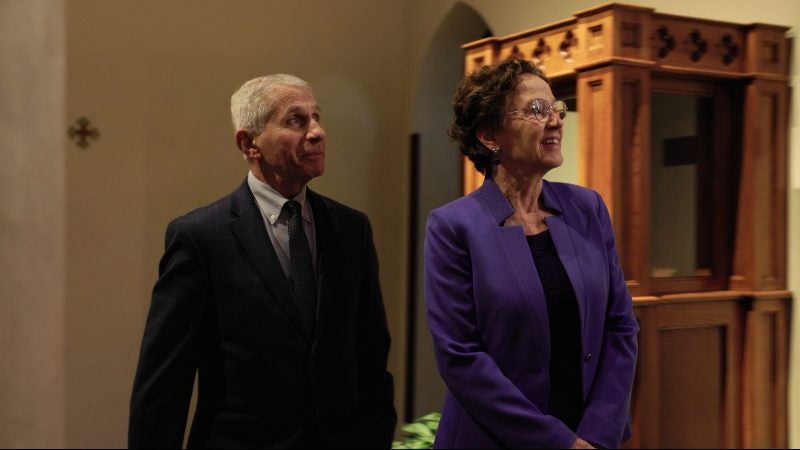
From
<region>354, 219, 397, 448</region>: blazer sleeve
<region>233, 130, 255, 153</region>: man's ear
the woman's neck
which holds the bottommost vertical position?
<region>354, 219, 397, 448</region>: blazer sleeve

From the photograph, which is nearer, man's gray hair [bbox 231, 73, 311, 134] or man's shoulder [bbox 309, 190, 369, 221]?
man's gray hair [bbox 231, 73, 311, 134]

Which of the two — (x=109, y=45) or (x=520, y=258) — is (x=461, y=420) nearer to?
(x=520, y=258)

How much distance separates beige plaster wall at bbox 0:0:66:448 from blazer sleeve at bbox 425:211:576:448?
129cm

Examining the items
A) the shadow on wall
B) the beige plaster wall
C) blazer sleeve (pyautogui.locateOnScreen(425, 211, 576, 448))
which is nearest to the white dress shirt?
blazer sleeve (pyautogui.locateOnScreen(425, 211, 576, 448))

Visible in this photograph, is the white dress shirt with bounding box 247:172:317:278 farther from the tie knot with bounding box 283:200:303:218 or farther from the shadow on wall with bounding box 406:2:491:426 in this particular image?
the shadow on wall with bounding box 406:2:491:426

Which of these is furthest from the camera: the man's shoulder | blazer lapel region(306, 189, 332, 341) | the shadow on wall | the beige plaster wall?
the shadow on wall

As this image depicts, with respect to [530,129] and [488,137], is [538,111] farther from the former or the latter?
[488,137]

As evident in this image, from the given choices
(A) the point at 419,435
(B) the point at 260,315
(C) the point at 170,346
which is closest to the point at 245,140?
(B) the point at 260,315

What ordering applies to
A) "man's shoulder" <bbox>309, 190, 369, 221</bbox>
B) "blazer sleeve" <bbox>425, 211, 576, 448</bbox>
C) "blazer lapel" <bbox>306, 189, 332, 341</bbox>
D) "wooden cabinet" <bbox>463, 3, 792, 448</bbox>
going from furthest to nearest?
"wooden cabinet" <bbox>463, 3, 792, 448</bbox> < "man's shoulder" <bbox>309, 190, 369, 221</bbox> < "blazer lapel" <bbox>306, 189, 332, 341</bbox> < "blazer sleeve" <bbox>425, 211, 576, 448</bbox>

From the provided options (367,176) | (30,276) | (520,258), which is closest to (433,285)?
(520,258)

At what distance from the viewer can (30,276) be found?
10.6 ft

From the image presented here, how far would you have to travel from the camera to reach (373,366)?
2652mm

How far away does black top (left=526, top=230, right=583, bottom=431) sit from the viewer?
8.17 ft

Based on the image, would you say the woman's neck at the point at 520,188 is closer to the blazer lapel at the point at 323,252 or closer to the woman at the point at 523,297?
the woman at the point at 523,297
